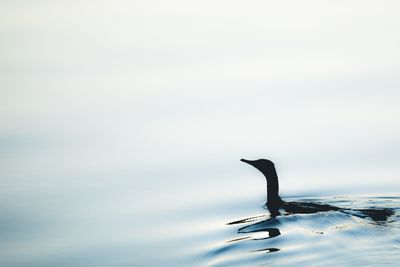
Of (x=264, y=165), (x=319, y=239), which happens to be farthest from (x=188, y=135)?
(x=319, y=239)

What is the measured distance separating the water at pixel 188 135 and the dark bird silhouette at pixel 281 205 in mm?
227

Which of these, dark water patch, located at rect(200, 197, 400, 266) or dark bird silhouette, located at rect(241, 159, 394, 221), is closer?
dark water patch, located at rect(200, 197, 400, 266)

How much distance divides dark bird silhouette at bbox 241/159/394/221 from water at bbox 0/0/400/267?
23 centimetres

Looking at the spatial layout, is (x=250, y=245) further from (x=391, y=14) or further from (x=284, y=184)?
(x=391, y=14)

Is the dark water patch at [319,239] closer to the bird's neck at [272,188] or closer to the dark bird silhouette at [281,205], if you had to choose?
the dark bird silhouette at [281,205]

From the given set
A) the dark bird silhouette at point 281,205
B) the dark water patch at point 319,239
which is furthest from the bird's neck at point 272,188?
the dark water patch at point 319,239

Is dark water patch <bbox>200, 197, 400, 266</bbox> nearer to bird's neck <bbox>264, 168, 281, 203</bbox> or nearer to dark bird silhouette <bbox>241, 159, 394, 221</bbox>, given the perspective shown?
dark bird silhouette <bbox>241, 159, 394, 221</bbox>

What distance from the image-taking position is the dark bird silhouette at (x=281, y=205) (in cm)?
1286

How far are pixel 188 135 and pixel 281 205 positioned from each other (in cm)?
378

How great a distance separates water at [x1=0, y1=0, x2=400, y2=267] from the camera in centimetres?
1227

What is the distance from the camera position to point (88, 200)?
14.4 meters

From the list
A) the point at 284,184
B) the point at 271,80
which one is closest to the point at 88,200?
the point at 284,184

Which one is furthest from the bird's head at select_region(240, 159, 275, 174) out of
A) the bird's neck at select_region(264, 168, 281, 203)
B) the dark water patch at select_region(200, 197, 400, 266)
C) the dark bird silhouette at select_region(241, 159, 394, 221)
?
the dark water patch at select_region(200, 197, 400, 266)

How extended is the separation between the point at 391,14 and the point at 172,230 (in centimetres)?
1358
